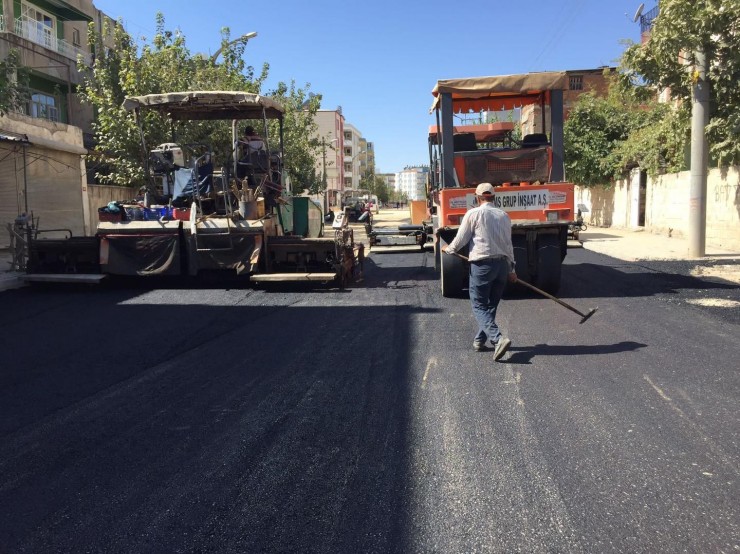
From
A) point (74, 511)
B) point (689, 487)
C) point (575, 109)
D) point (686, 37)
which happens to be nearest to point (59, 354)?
point (74, 511)

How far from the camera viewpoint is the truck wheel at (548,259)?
9172 millimetres

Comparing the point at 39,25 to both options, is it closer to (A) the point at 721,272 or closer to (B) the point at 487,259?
(B) the point at 487,259

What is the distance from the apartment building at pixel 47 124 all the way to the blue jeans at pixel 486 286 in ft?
37.8

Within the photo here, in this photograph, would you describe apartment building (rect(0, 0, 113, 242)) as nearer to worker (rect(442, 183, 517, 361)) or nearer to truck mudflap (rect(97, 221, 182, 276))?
truck mudflap (rect(97, 221, 182, 276))

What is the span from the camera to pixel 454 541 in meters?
2.85

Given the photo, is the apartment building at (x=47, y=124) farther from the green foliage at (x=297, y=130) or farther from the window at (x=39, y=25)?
the green foliage at (x=297, y=130)

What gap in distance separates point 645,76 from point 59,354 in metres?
13.2

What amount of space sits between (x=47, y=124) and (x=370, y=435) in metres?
18.4

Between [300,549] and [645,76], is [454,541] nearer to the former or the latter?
[300,549]

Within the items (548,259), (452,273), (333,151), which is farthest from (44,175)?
(333,151)

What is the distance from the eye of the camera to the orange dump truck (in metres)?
9.05

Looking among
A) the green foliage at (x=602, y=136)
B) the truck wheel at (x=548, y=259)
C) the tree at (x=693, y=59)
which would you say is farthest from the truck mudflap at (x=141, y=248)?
the green foliage at (x=602, y=136)

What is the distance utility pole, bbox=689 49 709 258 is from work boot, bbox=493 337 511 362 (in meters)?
10.4

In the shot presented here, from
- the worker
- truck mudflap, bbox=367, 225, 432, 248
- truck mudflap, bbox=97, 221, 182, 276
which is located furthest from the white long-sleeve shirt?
truck mudflap, bbox=367, 225, 432, 248
